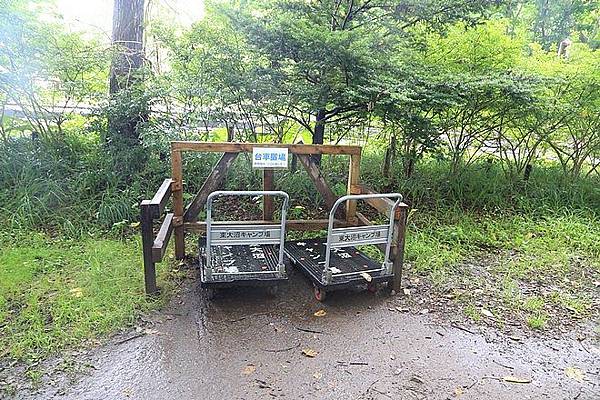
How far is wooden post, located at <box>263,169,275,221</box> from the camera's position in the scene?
149 inches

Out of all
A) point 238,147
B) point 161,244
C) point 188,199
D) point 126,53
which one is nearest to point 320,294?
point 161,244

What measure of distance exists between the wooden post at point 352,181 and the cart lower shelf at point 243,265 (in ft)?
2.54

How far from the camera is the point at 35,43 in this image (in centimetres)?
442

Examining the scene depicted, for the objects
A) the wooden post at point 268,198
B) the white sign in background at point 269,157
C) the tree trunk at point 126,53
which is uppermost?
the tree trunk at point 126,53

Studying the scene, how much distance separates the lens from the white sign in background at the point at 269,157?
3494 millimetres

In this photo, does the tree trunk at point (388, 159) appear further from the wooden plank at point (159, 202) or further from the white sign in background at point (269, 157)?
the wooden plank at point (159, 202)

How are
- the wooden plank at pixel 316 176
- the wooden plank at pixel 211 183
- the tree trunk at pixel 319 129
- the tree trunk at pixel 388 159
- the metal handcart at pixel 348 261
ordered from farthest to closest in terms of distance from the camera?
the tree trunk at pixel 388 159
the tree trunk at pixel 319 129
the wooden plank at pixel 316 176
the wooden plank at pixel 211 183
the metal handcart at pixel 348 261

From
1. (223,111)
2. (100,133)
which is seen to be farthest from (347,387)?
(100,133)

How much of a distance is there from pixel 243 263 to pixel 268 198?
0.86 metres

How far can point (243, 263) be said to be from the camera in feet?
10.9

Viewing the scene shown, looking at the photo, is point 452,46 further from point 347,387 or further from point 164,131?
point 347,387

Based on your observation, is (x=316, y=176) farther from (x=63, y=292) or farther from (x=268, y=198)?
(x=63, y=292)

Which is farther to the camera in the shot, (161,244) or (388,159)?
(388,159)

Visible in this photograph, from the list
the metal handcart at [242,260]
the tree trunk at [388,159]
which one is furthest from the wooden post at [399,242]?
the tree trunk at [388,159]
